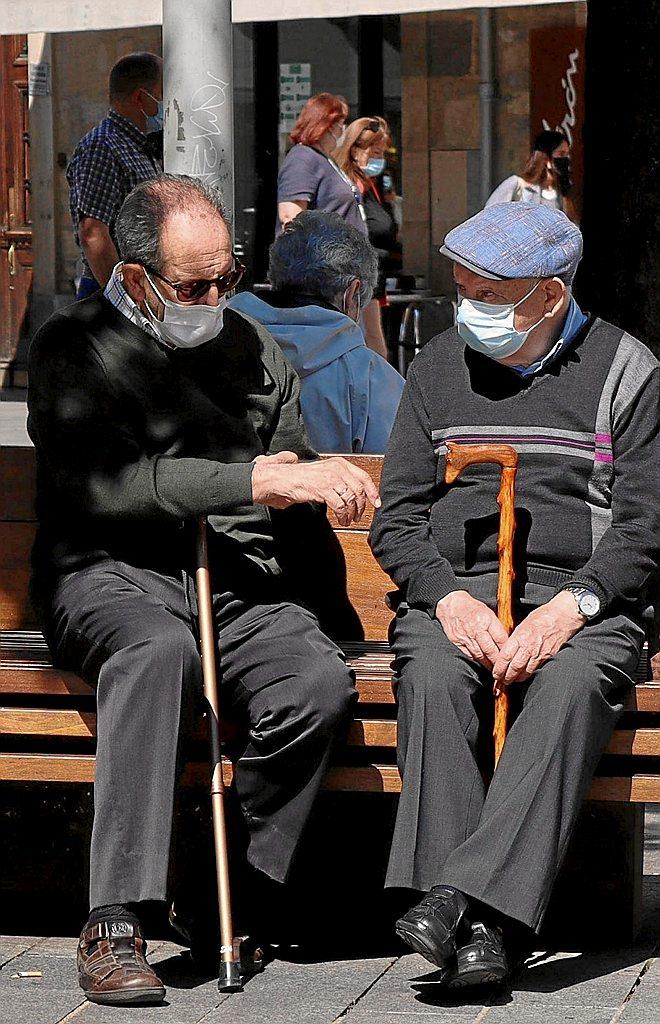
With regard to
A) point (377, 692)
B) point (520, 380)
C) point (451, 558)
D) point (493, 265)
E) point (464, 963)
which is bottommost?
point (464, 963)

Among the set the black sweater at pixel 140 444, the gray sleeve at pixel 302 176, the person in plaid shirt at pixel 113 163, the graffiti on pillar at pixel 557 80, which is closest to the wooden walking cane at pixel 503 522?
the black sweater at pixel 140 444

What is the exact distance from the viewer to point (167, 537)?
13.5ft

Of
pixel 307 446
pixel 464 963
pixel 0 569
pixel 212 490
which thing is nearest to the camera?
pixel 464 963

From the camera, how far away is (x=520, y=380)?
13.5 ft

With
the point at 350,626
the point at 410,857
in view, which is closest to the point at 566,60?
the point at 350,626

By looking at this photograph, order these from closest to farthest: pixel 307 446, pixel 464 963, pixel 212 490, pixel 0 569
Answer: pixel 464 963 < pixel 212 490 < pixel 307 446 < pixel 0 569

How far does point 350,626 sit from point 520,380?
0.78m

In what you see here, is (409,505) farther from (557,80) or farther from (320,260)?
(557,80)

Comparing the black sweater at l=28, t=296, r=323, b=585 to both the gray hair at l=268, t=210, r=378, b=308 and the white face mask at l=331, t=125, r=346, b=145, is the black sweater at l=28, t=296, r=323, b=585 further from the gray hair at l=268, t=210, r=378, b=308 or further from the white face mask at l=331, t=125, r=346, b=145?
the white face mask at l=331, t=125, r=346, b=145

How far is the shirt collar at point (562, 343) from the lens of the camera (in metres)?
4.09

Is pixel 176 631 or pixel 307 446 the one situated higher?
pixel 307 446

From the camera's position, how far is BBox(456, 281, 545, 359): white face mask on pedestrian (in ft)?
13.3

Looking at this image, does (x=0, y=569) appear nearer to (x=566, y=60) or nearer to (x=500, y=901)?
(x=500, y=901)

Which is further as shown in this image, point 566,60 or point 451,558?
point 566,60
